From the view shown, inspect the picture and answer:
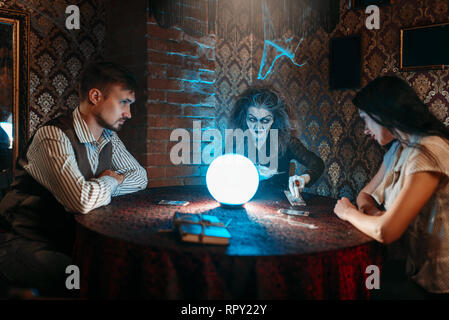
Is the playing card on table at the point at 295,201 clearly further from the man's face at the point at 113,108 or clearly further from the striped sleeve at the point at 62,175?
the man's face at the point at 113,108

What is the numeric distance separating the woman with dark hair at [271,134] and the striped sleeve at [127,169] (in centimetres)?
82

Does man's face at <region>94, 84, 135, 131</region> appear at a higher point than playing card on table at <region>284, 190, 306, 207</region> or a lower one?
higher

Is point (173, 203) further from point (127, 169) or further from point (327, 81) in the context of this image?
point (327, 81)

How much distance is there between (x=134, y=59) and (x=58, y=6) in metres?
0.73

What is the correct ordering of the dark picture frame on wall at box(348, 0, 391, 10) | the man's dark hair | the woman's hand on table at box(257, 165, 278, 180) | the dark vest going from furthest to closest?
1. the dark picture frame on wall at box(348, 0, 391, 10)
2. the woman's hand on table at box(257, 165, 278, 180)
3. the man's dark hair
4. the dark vest

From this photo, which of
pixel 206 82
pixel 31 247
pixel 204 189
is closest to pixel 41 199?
pixel 31 247

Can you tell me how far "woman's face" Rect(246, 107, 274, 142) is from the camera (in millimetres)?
2426

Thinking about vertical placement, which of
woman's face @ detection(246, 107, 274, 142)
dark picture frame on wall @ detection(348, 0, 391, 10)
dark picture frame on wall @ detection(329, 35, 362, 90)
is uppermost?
dark picture frame on wall @ detection(348, 0, 391, 10)

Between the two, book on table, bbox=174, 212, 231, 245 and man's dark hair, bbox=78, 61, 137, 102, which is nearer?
book on table, bbox=174, 212, 231, 245

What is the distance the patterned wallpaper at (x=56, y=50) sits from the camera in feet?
8.79

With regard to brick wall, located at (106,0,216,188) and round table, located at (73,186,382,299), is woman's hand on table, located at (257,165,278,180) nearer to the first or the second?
brick wall, located at (106,0,216,188)

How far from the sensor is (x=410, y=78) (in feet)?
8.96

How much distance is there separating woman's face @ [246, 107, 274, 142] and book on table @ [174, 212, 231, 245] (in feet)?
4.06

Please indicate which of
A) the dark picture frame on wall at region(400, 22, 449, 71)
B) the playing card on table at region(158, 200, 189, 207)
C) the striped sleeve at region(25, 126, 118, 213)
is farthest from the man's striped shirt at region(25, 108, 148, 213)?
the dark picture frame on wall at region(400, 22, 449, 71)
